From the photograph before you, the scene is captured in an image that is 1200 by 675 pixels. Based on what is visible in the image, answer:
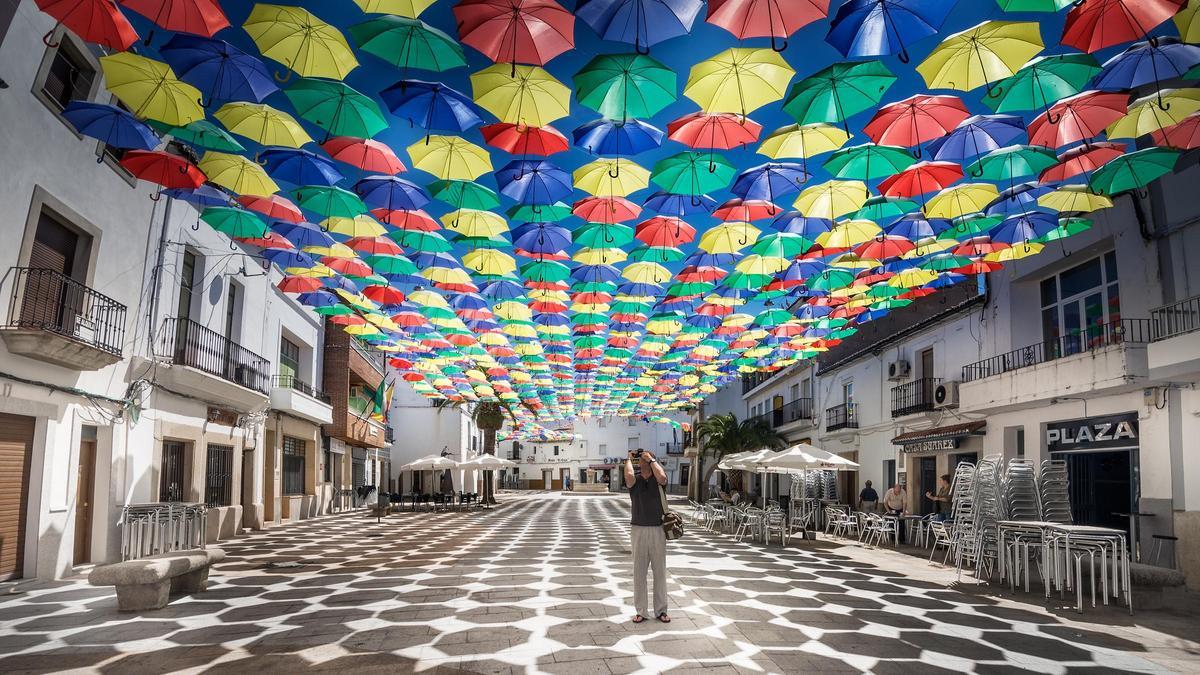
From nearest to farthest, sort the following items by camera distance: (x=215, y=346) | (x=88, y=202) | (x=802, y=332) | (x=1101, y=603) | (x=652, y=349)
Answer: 1. (x=1101, y=603)
2. (x=88, y=202)
3. (x=215, y=346)
4. (x=802, y=332)
5. (x=652, y=349)

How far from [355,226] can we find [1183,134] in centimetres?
1084

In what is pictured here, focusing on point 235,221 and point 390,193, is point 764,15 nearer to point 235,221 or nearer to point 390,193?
point 390,193

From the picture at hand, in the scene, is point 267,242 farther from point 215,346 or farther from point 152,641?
point 152,641

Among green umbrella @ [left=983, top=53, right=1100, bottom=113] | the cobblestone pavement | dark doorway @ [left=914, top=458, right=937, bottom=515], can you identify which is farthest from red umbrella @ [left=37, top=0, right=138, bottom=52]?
dark doorway @ [left=914, top=458, right=937, bottom=515]

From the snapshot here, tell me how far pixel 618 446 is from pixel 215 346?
203ft

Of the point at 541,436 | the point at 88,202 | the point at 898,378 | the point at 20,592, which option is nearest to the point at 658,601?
the point at 20,592

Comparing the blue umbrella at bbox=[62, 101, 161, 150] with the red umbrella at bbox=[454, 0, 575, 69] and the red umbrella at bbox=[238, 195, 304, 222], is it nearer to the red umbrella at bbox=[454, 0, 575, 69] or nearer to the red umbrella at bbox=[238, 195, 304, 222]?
the red umbrella at bbox=[238, 195, 304, 222]

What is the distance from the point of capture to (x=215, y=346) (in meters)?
16.3

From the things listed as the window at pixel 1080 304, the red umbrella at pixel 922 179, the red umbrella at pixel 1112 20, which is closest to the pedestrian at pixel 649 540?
the red umbrella at pixel 922 179

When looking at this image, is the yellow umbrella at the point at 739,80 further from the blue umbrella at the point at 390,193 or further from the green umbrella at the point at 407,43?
the blue umbrella at the point at 390,193

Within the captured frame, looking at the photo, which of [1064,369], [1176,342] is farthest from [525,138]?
[1064,369]

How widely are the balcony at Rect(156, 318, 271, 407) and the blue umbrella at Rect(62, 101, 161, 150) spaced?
5.79 m

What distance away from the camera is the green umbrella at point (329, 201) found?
1015 cm

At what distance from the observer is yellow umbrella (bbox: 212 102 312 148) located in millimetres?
8250
